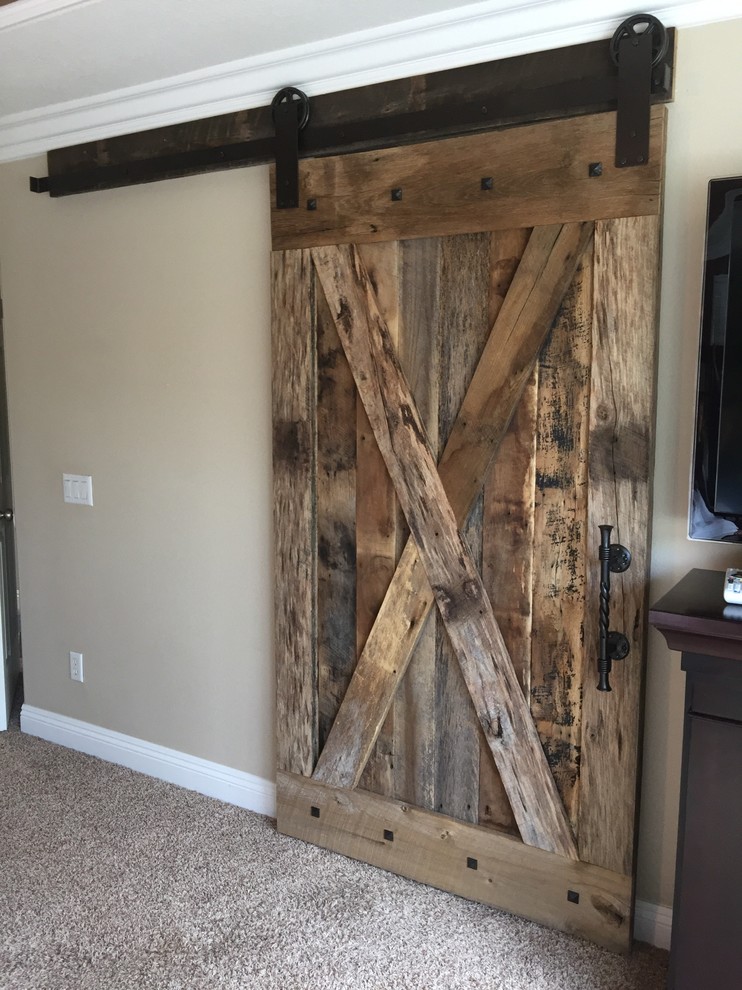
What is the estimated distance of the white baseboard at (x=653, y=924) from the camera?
1.91 m

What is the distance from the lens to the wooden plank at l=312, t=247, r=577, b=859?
1966mm

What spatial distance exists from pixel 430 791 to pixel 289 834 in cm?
53

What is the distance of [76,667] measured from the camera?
2938mm

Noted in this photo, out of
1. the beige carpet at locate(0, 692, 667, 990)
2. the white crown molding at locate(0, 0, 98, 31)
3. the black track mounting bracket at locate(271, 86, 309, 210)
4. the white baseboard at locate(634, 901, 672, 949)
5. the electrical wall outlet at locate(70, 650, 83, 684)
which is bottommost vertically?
the beige carpet at locate(0, 692, 667, 990)

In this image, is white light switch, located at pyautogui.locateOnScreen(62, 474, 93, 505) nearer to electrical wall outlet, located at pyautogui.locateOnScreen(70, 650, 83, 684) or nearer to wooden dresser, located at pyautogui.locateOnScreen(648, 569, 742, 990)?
electrical wall outlet, located at pyautogui.locateOnScreen(70, 650, 83, 684)

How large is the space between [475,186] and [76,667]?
2196 mm

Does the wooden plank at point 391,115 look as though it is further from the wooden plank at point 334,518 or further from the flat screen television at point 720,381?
the wooden plank at point 334,518

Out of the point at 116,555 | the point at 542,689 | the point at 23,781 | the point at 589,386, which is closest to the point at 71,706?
the point at 23,781

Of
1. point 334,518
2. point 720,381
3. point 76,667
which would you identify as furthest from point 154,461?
point 720,381

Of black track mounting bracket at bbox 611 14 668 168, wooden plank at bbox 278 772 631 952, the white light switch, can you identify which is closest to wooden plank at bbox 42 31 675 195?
black track mounting bracket at bbox 611 14 668 168

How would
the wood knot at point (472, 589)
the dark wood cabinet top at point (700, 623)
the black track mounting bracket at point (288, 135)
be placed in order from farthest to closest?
the black track mounting bracket at point (288, 135) → the wood knot at point (472, 589) → the dark wood cabinet top at point (700, 623)

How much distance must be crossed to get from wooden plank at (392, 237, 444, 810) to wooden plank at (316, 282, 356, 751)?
0.19m

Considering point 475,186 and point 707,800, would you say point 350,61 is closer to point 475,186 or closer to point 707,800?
point 475,186

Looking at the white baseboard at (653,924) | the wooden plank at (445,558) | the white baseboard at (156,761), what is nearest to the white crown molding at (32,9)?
the wooden plank at (445,558)
